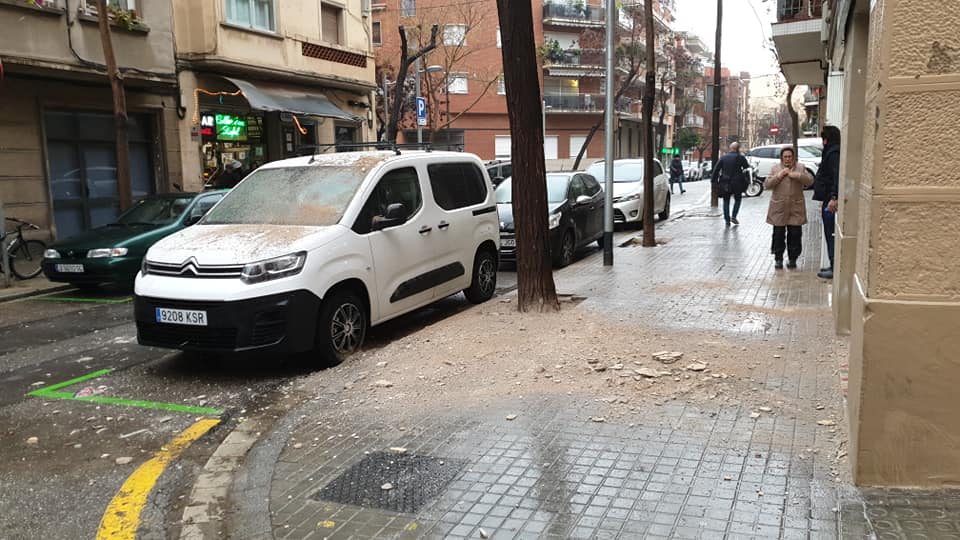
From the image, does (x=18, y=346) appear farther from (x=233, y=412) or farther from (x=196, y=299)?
(x=233, y=412)

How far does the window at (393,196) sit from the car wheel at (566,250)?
15.7ft

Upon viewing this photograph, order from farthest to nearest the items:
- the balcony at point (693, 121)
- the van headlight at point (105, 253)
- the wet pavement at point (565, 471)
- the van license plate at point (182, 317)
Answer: the balcony at point (693, 121), the van headlight at point (105, 253), the van license plate at point (182, 317), the wet pavement at point (565, 471)

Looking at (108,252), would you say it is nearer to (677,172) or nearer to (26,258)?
(26,258)

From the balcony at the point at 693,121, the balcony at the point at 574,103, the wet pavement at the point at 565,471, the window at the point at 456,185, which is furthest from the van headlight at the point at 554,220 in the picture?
the balcony at the point at 693,121

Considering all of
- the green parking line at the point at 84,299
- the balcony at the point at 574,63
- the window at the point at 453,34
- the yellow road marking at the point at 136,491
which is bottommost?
the green parking line at the point at 84,299

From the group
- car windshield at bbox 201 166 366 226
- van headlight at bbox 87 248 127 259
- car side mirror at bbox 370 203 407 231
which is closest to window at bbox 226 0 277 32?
van headlight at bbox 87 248 127 259

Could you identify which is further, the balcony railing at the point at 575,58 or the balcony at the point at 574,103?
the balcony at the point at 574,103

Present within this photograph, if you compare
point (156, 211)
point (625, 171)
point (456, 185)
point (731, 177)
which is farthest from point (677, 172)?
point (456, 185)

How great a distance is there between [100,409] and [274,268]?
1709mm

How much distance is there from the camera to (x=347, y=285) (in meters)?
6.97

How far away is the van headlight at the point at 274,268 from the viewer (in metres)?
6.25

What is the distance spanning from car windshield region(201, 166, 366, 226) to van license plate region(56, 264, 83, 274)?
425cm

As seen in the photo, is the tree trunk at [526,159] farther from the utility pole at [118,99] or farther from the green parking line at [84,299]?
the utility pole at [118,99]

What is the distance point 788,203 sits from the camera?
10625mm
